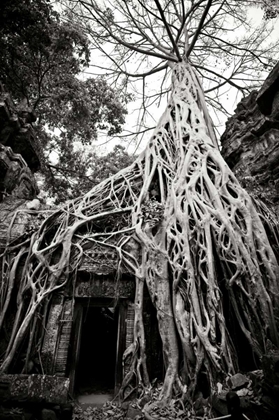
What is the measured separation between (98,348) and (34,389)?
134 inches

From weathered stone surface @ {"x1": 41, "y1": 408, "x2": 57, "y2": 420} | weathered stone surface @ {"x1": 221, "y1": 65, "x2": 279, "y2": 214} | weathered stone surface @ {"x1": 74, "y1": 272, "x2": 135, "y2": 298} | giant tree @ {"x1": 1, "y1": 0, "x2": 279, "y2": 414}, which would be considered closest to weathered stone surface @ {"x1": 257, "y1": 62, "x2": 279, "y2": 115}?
weathered stone surface @ {"x1": 221, "y1": 65, "x2": 279, "y2": 214}

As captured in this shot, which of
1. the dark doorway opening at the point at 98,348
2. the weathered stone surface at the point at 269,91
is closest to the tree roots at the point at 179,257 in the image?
the weathered stone surface at the point at 269,91

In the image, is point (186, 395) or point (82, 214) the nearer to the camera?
point (186, 395)

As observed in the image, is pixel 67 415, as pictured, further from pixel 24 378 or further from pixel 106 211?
pixel 106 211

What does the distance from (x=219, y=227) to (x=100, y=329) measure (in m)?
3.67

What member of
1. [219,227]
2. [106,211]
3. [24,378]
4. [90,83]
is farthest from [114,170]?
[24,378]

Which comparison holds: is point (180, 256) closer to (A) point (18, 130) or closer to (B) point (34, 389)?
(B) point (34, 389)

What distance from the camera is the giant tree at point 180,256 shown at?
7.59 ft

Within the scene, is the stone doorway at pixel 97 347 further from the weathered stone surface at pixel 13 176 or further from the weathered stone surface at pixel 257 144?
the weathered stone surface at pixel 257 144

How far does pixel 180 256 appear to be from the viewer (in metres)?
2.79

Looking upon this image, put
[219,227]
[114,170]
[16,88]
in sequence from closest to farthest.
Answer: [219,227] → [16,88] → [114,170]

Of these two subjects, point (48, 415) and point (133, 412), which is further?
point (133, 412)

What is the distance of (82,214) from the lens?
11.5ft

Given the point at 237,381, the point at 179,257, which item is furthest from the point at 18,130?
the point at 237,381
